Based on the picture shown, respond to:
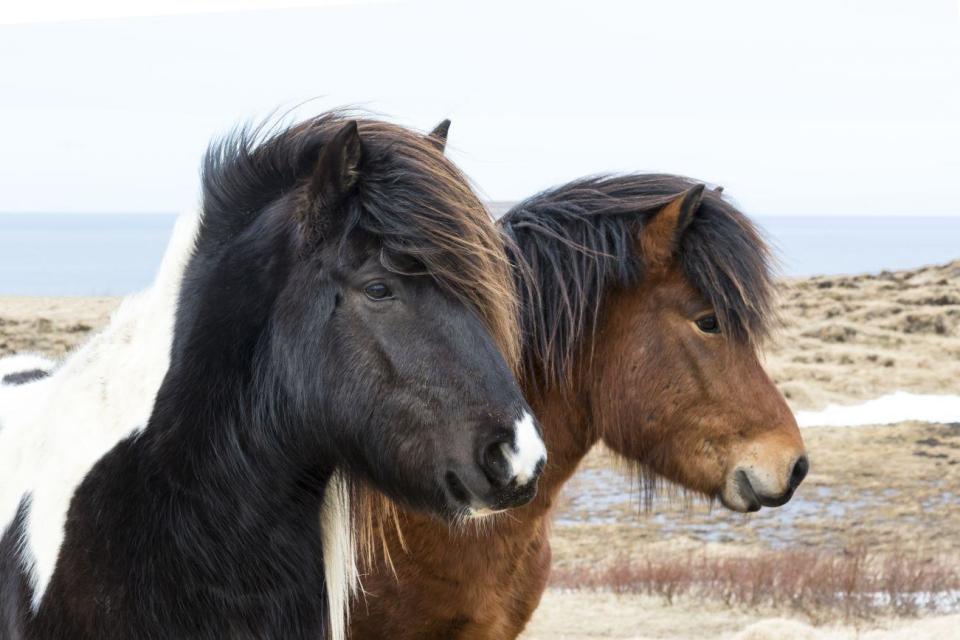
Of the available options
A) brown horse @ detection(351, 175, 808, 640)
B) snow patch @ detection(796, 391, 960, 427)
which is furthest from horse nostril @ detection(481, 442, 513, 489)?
snow patch @ detection(796, 391, 960, 427)

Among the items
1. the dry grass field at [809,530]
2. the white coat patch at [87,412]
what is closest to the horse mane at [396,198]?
the white coat patch at [87,412]

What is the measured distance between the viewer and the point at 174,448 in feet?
8.75

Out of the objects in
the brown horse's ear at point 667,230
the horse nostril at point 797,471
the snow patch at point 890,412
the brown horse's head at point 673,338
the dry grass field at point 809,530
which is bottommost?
the snow patch at point 890,412

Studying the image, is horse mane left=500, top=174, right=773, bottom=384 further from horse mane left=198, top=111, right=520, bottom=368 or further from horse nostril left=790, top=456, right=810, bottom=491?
horse mane left=198, top=111, right=520, bottom=368

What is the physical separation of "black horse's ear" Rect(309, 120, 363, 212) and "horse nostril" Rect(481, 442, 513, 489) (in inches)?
28.7

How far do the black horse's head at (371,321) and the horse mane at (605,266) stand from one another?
3.81ft

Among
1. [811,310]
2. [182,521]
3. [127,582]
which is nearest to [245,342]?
[182,521]

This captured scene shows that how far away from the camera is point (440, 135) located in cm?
312

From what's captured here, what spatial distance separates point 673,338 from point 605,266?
14.6 inches

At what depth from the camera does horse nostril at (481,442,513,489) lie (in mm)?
2422

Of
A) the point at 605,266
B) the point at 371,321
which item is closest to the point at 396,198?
the point at 371,321

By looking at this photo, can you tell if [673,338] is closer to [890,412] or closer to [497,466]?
[497,466]

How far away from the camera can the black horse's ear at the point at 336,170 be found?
8.41ft

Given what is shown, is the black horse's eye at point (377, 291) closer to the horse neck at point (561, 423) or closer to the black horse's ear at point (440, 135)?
the black horse's ear at point (440, 135)
